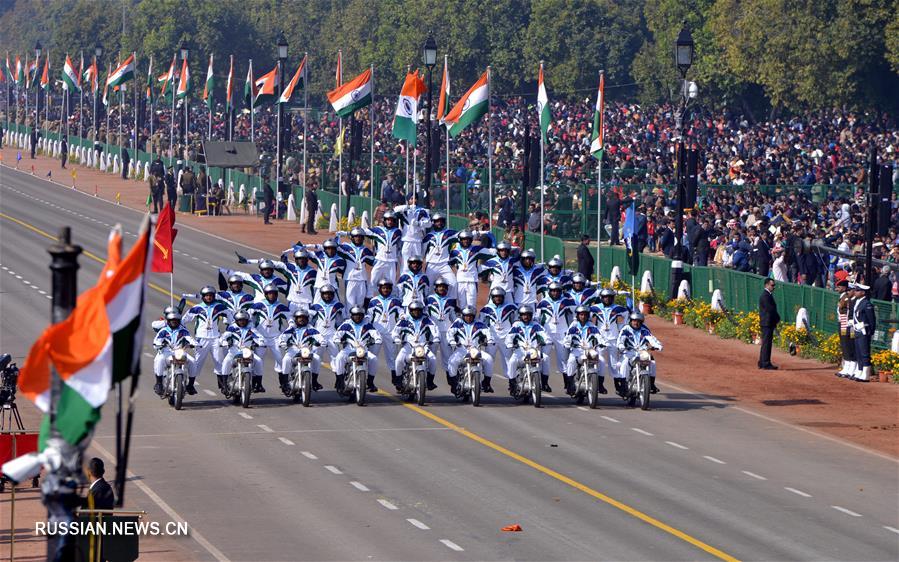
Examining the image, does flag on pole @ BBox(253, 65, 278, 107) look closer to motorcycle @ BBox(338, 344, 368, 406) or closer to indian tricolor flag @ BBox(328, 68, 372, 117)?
indian tricolor flag @ BBox(328, 68, 372, 117)

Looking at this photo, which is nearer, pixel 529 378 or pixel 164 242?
pixel 529 378

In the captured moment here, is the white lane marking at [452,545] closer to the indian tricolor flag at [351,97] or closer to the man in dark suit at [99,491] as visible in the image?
the man in dark suit at [99,491]

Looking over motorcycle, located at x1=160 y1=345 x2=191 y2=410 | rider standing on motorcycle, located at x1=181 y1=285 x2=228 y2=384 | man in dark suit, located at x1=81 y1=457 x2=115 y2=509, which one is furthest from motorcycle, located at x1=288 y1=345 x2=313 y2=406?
man in dark suit, located at x1=81 y1=457 x2=115 y2=509

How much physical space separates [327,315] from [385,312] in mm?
989

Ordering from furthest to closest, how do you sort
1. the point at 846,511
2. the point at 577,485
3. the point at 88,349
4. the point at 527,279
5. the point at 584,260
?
the point at 584,260 < the point at 527,279 < the point at 577,485 < the point at 846,511 < the point at 88,349

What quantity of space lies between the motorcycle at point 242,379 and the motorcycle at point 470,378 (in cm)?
346

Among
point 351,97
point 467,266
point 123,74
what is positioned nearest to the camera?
point 467,266

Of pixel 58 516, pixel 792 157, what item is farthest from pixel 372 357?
pixel 792 157

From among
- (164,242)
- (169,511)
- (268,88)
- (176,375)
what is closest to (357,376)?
(176,375)

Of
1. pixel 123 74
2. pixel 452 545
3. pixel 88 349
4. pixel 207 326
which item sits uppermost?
pixel 123 74

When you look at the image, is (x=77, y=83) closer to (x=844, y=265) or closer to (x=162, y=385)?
(x=844, y=265)

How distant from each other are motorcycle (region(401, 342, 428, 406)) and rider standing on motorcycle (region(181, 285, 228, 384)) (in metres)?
3.11

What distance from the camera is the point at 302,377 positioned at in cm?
3073

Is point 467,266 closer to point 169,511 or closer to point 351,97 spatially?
point 169,511
